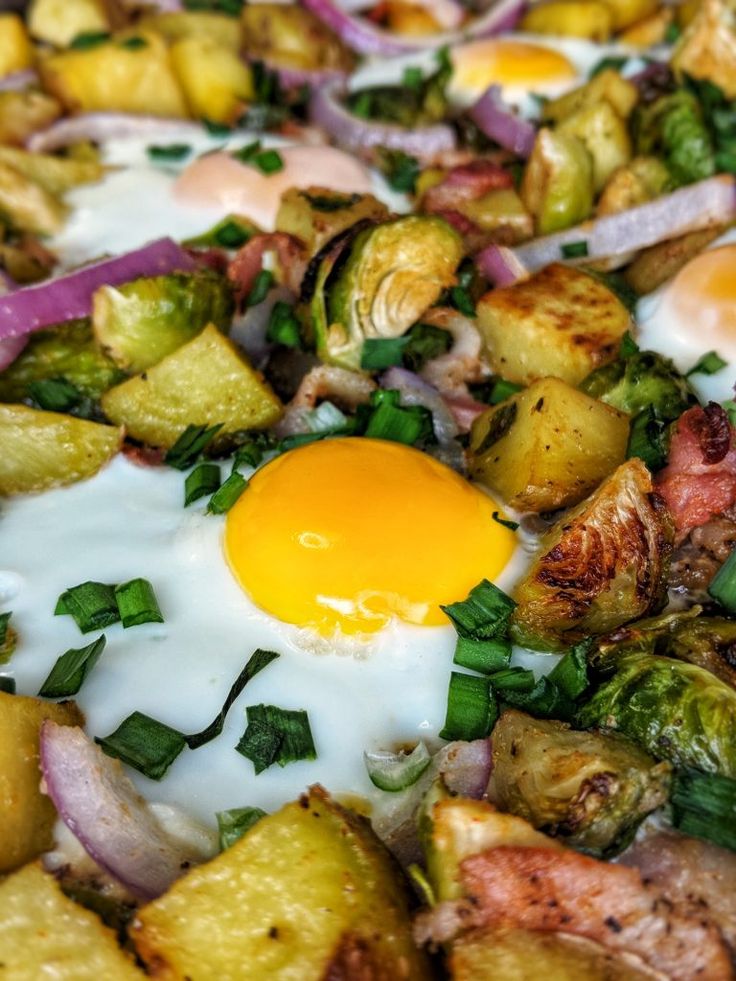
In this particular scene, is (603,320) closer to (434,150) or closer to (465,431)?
(465,431)

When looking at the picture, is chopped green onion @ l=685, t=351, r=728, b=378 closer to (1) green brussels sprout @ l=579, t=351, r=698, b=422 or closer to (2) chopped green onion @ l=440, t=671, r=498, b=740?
(1) green brussels sprout @ l=579, t=351, r=698, b=422

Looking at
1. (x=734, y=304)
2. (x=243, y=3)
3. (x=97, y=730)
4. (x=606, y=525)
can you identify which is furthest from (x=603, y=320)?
(x=243, y=3)

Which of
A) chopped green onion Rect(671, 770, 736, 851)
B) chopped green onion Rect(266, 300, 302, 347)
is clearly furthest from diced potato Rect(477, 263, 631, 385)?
chopped green onion Rect(671, 770, 736, 851)

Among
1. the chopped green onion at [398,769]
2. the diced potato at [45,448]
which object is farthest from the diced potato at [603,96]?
the chopped green onion at [398,769]

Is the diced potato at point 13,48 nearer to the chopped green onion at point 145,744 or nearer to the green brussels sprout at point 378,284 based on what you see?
the green brussels sprout at point 378,284

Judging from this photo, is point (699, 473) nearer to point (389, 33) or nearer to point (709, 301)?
point (709, 301)

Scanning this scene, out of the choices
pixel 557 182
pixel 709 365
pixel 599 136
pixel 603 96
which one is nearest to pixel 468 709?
pixel 709 365
